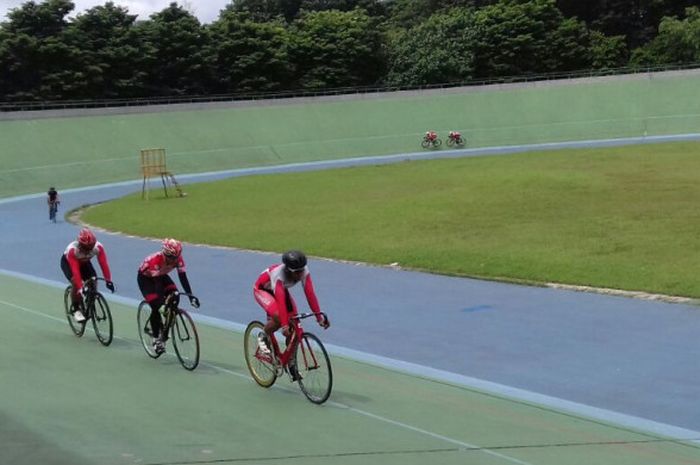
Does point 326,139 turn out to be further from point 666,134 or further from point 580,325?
point 580,325

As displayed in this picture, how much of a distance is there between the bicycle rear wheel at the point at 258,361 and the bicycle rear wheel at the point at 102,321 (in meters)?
2.61

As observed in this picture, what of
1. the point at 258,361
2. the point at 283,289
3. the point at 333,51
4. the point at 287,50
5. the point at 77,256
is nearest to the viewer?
the point at 283,289

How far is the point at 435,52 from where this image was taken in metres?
61.6

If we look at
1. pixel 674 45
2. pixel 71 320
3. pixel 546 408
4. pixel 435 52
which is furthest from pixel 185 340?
pixel 674 45

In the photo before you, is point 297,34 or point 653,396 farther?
point 297,34

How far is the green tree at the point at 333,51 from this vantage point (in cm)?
6181

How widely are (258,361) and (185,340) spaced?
121 cm

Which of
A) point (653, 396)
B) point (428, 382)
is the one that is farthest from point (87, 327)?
point (653, 396)

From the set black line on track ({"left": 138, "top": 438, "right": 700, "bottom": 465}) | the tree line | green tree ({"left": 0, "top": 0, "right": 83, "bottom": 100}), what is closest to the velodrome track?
black line on track ({"left": 138, "top": 438, "right": 700, "bottom": 465})

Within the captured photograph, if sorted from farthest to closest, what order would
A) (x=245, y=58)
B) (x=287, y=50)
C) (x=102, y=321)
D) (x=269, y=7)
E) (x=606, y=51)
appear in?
(x=269, y=7), (x=606, y=51), (x=287, y=50), (x=245, y=58), (x=102, y=321)

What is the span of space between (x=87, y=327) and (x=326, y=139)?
3826 cm

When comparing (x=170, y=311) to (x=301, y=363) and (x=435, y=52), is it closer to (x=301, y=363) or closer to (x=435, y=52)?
(x=301, y=363)

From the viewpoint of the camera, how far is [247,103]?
171ft

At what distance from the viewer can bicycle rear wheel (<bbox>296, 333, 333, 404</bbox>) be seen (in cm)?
744
